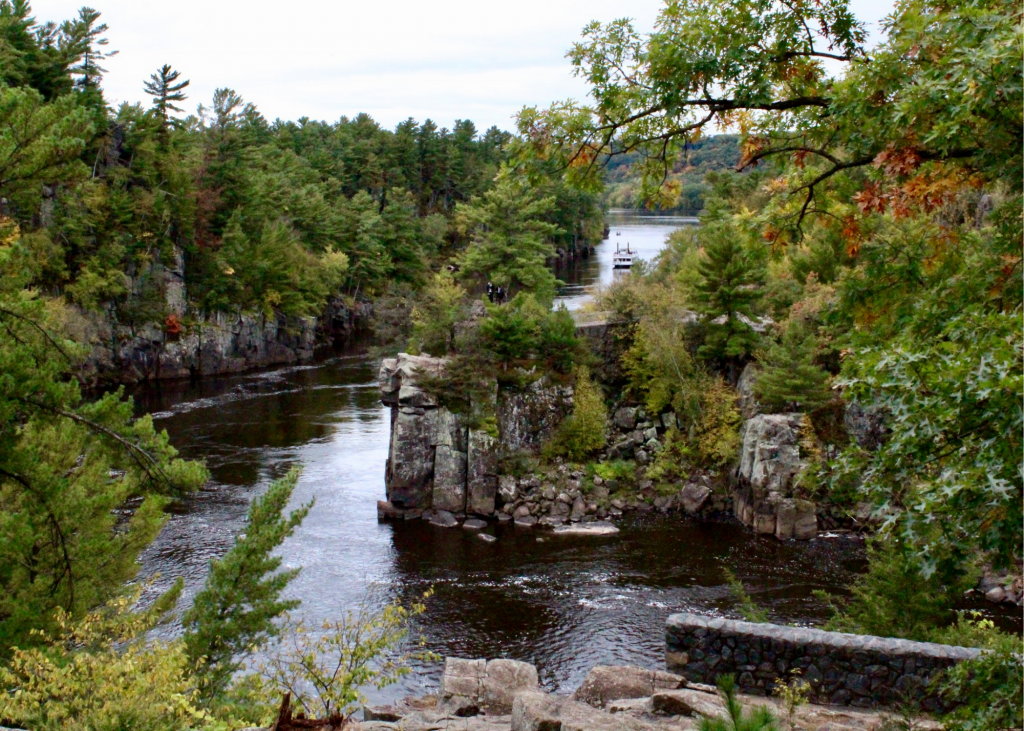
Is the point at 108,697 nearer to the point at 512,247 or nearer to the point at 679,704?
the point at 679,704

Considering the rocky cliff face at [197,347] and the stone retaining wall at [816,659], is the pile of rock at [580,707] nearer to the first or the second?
the stone retaining wall at [816,659]

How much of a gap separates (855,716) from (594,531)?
667 inches

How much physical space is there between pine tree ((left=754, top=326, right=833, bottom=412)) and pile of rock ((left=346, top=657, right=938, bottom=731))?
17.8 m

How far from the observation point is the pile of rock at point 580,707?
9.93m

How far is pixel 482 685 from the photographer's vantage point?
14.4 metres

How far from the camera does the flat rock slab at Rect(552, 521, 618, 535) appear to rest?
28672mm

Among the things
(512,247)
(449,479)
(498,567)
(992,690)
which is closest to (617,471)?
(449,479)

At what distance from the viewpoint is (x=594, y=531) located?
28719 millimetres

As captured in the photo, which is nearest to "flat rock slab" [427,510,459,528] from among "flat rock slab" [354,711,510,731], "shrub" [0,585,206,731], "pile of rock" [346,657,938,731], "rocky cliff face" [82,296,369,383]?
"pile of rock" [346,657,938,731]

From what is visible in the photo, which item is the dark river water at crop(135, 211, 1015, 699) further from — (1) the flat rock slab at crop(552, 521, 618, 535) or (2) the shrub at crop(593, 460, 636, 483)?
(2) the shrub at crop(593, 460, 636, 483)

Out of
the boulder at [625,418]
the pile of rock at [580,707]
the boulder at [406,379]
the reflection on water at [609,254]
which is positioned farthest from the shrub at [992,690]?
the reflection on water at [609,254]

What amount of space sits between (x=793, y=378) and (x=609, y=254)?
7419 cm

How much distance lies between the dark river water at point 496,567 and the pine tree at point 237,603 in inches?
200

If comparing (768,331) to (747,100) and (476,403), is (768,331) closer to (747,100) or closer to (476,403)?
(476,403)
